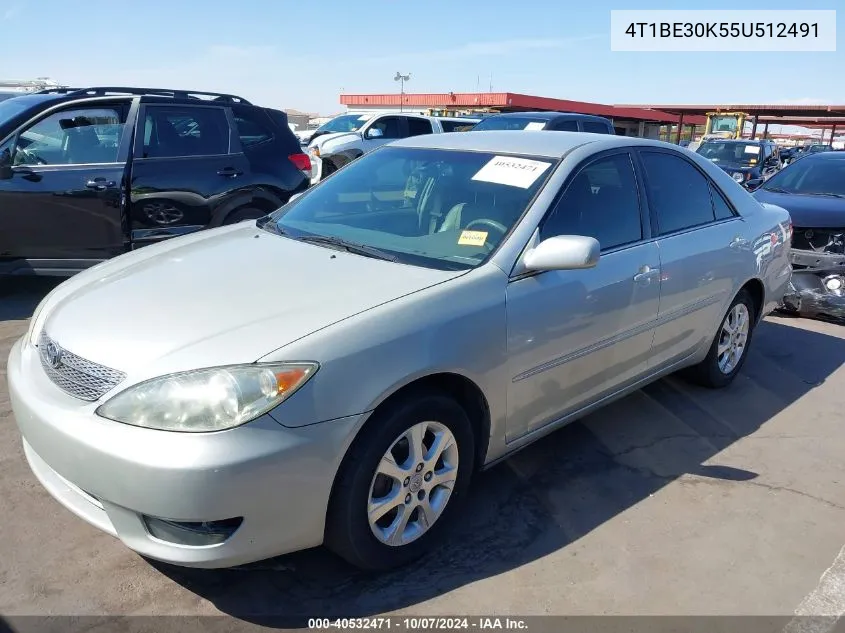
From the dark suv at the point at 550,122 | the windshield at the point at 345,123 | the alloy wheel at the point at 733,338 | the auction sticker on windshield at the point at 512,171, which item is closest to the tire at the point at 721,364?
the alloy wheel at the point at 733,338

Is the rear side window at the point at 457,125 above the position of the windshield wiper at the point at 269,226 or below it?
above

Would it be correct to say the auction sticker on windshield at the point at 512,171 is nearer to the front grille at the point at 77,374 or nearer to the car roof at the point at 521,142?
the car roof at the point at 521,142

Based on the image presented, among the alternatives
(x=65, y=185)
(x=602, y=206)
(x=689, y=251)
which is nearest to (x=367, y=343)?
(x=602, y=206)

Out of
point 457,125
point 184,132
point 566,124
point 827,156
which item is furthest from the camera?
point 457,125

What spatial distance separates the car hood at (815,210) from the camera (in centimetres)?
630

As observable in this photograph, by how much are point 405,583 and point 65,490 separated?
50.2 inches

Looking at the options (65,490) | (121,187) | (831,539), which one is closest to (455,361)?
(65,490)

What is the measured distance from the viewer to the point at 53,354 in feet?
8.27

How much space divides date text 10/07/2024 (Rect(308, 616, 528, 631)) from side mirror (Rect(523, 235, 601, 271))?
4.47 ft

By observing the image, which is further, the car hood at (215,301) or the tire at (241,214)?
the tire at (241,214)

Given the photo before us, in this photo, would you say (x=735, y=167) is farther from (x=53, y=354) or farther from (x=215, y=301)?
(x=53, y=354)

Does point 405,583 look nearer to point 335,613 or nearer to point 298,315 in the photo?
point 335,613

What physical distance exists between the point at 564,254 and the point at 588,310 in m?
0.45

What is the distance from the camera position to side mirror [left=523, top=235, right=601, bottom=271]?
2.78 m
